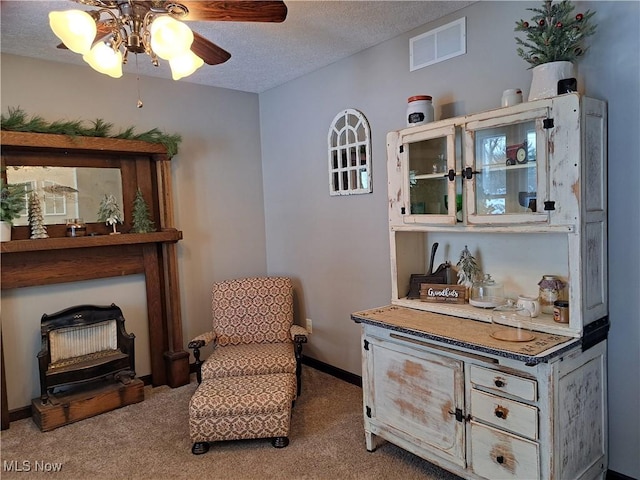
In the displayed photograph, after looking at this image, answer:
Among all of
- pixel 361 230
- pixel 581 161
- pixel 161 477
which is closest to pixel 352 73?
pixel 361 230

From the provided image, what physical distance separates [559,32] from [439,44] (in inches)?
33.7

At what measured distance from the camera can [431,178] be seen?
101 inches

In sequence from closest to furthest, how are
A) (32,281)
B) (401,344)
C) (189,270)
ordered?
(401,344) < (32,281) < (189,270)

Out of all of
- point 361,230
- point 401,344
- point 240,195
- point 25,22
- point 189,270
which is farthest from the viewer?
point 240,195

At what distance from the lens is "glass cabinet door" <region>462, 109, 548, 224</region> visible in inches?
82.0

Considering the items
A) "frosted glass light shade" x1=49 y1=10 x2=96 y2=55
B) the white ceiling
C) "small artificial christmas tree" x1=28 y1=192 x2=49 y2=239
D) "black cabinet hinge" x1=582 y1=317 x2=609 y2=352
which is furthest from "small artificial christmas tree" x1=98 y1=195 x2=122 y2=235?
"black cabinet hinge" x1=582 y1=317 x2=609 y2=352

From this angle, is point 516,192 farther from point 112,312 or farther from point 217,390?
point 112,312

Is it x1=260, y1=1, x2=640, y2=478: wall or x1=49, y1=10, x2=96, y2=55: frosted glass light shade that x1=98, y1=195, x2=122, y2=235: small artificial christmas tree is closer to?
x1=260, y1=1, x2=640, y2=478: wall

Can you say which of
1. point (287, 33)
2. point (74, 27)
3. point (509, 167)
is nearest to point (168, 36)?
point (74, 27)

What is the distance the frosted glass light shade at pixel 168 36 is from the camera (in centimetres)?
167

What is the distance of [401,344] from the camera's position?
95.0 inches

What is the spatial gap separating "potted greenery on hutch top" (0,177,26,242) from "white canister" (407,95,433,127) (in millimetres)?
2572

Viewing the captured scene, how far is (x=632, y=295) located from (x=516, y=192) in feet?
2.32

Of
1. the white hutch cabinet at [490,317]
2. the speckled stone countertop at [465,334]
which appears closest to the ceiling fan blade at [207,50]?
the white hutch cabinet at [490,317]
